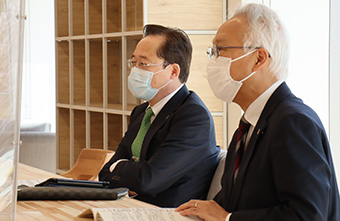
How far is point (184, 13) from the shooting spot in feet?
12.1

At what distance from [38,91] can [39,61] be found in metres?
0.47

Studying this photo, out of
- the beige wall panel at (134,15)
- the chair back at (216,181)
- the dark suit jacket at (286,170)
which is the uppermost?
the beige wall panel at (134,15)

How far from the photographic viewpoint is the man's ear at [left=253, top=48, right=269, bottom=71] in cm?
178

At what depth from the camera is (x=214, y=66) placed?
6.41ft

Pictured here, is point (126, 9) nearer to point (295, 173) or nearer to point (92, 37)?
point (92, 37)

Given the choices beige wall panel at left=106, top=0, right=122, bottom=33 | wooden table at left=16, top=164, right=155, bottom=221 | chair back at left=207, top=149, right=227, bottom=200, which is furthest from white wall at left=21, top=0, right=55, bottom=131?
wooden table at left=16, top=164, right=155, bottom=221

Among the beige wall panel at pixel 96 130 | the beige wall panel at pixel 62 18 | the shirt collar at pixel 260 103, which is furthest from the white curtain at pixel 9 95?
the beige wall panel at pixel 62 18

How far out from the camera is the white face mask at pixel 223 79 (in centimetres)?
186

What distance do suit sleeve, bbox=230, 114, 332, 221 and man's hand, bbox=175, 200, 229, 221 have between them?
14cm

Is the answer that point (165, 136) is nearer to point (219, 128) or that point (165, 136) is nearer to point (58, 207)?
point (58, 207)

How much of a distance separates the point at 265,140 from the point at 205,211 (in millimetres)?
292

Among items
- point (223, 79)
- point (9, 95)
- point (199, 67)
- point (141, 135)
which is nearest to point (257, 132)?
point (223, 79)

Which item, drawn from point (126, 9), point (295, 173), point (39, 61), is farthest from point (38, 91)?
point (295, 173)

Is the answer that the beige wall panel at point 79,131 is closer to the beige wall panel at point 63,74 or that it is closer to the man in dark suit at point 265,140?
the beige wall panel at point 63,74
